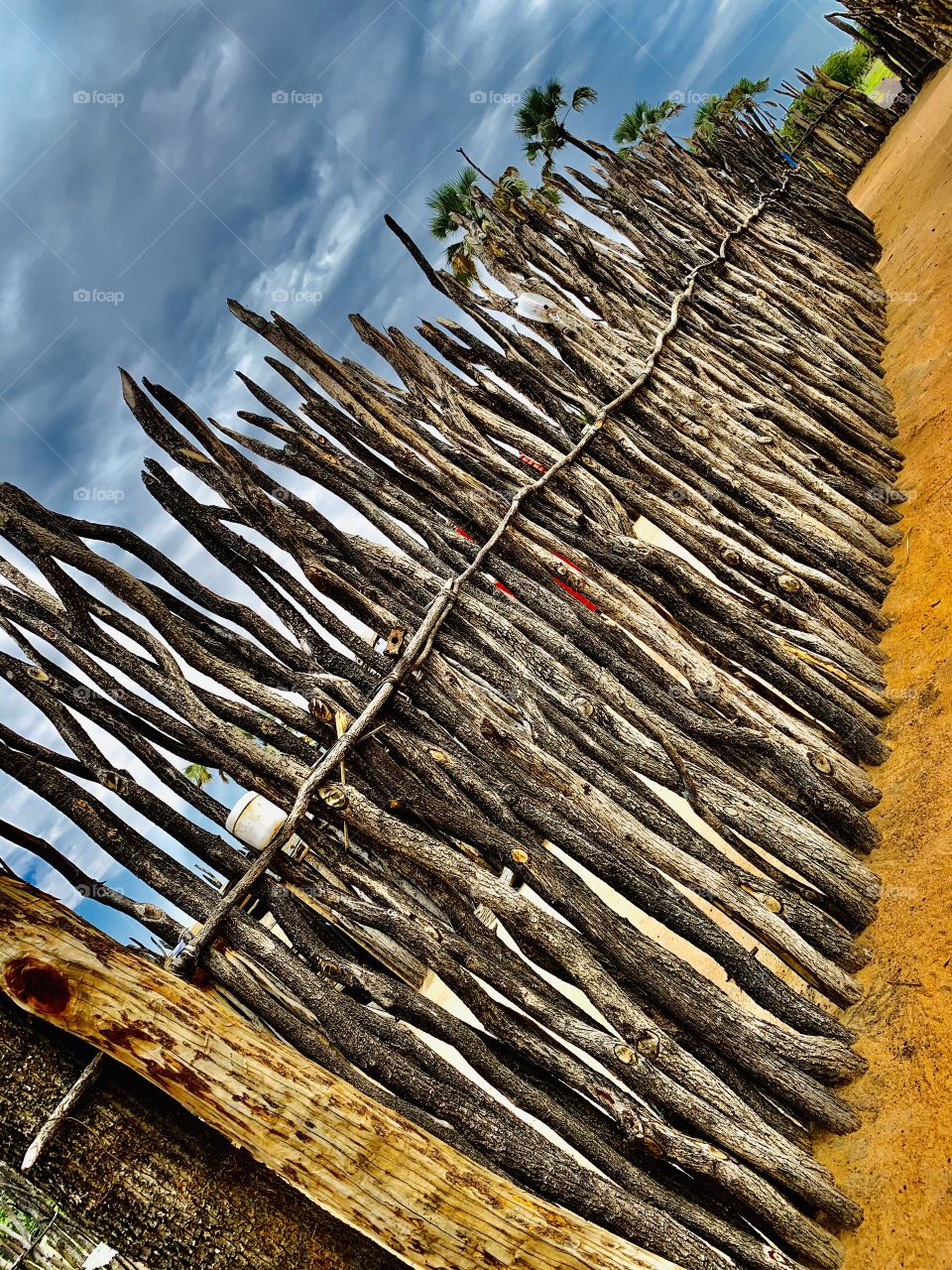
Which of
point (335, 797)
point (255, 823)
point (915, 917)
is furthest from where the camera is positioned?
point (255, 823)

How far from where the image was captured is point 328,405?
12.0 ft

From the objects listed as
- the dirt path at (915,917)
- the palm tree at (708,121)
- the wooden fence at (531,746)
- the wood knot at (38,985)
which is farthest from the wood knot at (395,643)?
the palm tree at (708,121)

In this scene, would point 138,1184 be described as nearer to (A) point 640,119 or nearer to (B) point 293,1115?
(B) point 293,1115

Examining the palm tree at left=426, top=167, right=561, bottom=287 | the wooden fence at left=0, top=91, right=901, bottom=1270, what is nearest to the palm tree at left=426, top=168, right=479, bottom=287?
the palm tree at left=426, top=167, right=561, bottom=287

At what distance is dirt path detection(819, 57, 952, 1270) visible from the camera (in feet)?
6.63

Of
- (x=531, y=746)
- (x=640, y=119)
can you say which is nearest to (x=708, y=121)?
(x=640, y=119)

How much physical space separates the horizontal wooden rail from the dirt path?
76 cm

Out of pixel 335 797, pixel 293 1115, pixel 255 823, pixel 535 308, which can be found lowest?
pixel 255 823

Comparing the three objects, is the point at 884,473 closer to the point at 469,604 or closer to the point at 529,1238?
the point at 469,604

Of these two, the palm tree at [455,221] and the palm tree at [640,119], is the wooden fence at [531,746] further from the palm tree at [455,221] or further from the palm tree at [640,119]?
the palm tree at [640,119]

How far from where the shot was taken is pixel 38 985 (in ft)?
5.11

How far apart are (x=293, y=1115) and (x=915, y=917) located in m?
2.01

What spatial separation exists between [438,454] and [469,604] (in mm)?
914

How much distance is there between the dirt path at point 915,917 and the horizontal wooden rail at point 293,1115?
0.76m
